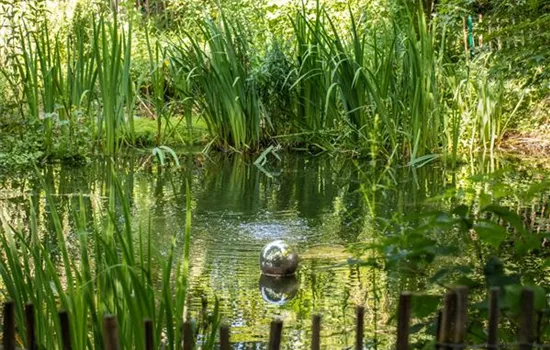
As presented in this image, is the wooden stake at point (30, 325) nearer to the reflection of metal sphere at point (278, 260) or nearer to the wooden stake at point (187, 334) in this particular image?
the wooden stake at point (187, 334)

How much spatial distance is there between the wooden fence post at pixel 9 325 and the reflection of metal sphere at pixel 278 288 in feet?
5.80

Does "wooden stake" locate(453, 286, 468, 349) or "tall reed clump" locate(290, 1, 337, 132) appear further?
"tall reed clump" locate(290, 1, 337, 132)

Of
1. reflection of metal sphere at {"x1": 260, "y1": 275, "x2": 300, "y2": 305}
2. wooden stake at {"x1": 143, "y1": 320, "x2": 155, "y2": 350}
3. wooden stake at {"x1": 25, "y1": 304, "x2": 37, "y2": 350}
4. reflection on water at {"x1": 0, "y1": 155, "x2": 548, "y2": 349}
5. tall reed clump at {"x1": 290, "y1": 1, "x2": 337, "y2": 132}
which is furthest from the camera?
tall reed clump at {"x1": 290, "y1": 1, "x2": 337, "y2": 132}

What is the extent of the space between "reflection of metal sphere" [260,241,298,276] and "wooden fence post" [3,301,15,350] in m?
2.07

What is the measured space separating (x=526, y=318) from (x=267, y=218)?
3.68 metres

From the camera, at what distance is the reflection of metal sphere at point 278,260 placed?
3.88 m

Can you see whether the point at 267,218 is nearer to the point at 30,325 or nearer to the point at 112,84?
the point at 112,84

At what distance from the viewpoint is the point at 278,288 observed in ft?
12.3

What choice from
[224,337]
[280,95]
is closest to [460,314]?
[224,337]

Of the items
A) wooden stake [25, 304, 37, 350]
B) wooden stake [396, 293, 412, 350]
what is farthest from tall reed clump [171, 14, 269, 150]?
wooden stake [396, 293, 412, 350]

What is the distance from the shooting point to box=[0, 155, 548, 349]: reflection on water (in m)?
3.41

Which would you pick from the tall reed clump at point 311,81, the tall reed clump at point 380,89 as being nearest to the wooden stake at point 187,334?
the tall reed clump at point 380,89

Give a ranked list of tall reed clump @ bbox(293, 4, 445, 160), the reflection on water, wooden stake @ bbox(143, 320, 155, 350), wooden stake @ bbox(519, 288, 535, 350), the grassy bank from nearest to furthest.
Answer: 1. wooden stake @ bbox(519, 288, 535, 350)
2. wooden stake @ bbox(143, 320, 155, 350)
3. the reflection on water
4. tall reed clump @ bbox(293, 4, 445, 160)
5. the grassy bank

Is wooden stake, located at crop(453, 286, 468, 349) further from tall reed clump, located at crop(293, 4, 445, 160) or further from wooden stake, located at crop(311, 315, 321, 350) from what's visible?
tall reed clump, located at crop(293, 4, 445, 160)
